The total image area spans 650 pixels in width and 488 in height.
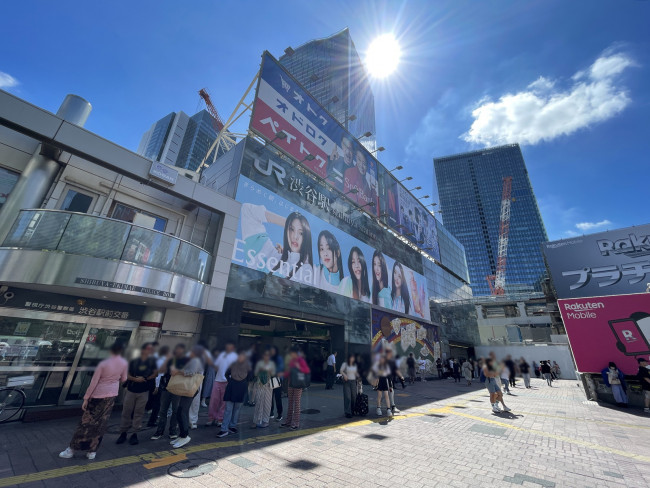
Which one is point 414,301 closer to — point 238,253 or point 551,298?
point 238,253

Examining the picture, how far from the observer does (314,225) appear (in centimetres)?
2066

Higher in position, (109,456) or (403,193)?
(403,193)

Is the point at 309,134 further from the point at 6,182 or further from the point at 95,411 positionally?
the point at 95,411

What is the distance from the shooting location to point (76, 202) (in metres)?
10.7

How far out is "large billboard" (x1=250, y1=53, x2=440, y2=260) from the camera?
20812 millimetres

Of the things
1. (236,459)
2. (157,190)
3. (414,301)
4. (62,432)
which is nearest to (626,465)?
(236,459)

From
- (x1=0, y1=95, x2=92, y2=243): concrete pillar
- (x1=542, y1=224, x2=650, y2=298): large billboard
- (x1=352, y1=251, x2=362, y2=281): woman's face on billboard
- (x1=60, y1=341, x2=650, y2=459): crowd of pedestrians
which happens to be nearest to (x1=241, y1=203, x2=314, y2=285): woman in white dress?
(x1=352, y1=251, x2=362, y2=281): woman's face on billboard

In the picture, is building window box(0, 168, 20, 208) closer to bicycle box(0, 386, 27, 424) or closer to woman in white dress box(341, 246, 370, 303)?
bicycle box(0, 386, 27, 424)

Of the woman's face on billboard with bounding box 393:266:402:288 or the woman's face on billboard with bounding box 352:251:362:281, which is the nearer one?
the woman's face on billboard with bounding box 352:251:362:281

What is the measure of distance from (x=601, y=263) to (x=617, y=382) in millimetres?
28773

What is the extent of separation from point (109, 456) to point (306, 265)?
14.0 metres

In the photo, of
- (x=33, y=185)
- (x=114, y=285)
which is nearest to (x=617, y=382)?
(x=114, y=285)

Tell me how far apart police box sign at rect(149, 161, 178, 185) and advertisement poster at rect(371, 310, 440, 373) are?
18.6 metres

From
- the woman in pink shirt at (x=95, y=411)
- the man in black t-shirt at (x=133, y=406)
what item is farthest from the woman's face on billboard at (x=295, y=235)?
the woman in pink shirt at (x=95, y=411)
